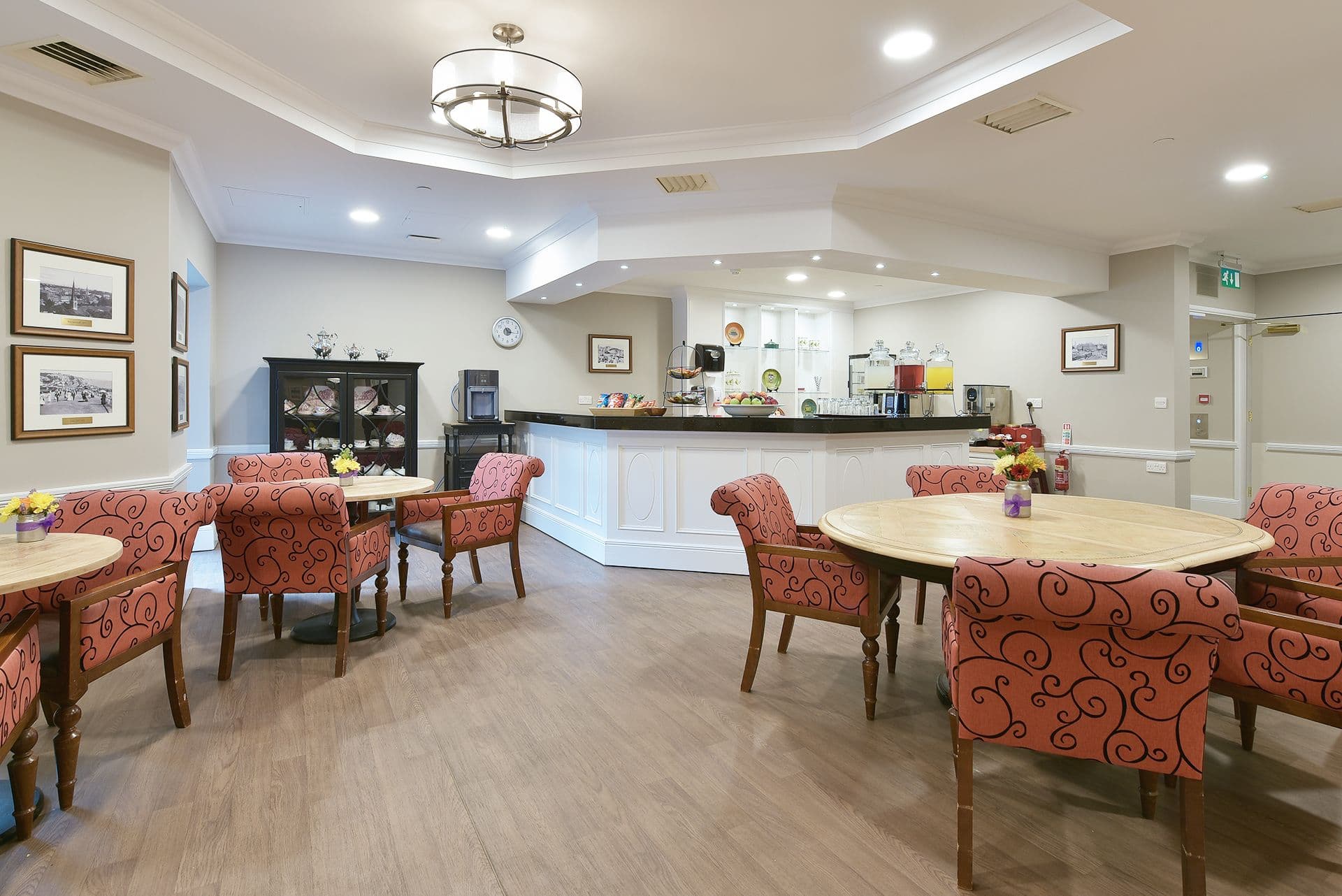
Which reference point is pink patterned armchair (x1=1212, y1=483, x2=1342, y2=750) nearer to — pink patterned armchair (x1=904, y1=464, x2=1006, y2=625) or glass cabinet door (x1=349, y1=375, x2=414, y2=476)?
pink patterned armchair (x1=904, y1=464, x2=1006, y2=625)

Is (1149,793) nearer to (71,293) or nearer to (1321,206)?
(71,293)

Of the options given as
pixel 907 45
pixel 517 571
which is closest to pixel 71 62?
pixel 517 571

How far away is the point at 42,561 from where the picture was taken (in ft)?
6.41

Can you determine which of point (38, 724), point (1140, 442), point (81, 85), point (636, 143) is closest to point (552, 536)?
point (636, 143)

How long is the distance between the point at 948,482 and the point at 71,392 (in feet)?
14.8

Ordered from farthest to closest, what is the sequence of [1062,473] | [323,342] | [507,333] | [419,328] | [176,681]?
[507,333] → [419,328] → [1062,473] → [323,342] → [176,681]

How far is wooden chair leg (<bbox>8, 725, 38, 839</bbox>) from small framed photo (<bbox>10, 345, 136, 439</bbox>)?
6.62 feet

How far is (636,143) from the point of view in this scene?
4.17m

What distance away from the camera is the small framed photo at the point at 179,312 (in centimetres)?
407

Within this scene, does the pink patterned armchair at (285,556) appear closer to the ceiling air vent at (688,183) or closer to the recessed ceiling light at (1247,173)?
the ceiling air vent at (688,183)

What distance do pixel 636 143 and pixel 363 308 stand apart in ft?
12.0

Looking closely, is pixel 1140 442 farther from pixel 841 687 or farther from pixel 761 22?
pixel 761 22

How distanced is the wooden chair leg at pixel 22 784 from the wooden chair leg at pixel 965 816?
245 cm

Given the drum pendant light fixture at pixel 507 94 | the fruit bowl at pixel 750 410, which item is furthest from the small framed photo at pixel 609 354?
the drum pendant light fixture at pixel 507 94
